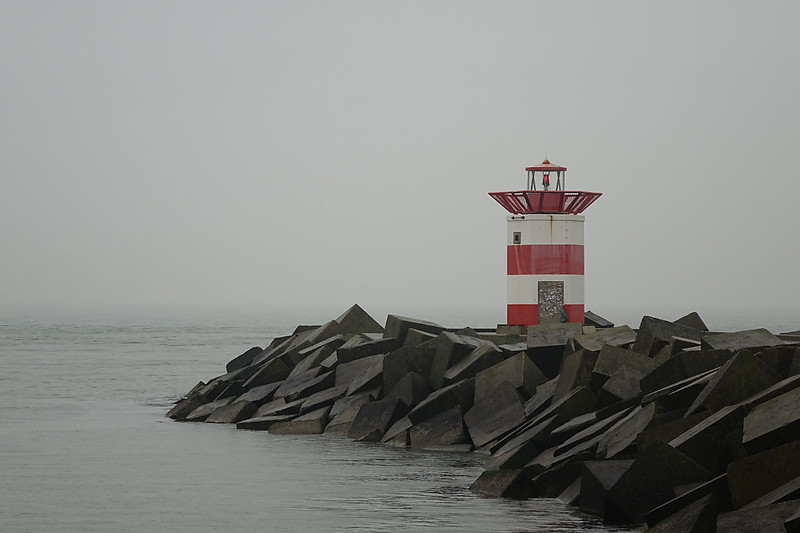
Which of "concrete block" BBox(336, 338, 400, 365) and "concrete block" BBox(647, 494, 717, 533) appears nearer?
"concrete block" BBox(647, 494, 717, 533)

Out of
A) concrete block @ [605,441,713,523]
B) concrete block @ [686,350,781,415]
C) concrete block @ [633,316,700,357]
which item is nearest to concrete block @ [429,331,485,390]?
concrete block @ [633,316,700,357]

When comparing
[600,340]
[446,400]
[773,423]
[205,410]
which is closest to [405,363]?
[446,400]

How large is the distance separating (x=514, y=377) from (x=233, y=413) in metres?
5.54

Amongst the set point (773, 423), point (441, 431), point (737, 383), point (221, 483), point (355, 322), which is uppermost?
point (355, 322)

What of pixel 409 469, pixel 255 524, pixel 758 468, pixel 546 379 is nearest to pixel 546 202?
pixel 546 379

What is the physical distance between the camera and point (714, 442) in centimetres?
849

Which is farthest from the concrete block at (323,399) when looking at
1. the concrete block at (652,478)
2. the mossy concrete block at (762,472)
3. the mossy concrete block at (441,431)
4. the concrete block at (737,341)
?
the mossy concrete block at (762,472)

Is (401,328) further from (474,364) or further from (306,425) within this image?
(474,364)

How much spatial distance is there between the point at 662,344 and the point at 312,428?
514cm

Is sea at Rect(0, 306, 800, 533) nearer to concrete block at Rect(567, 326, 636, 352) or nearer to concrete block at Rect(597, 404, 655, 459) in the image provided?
concrete block at Rect(597, 404, 655, 459)

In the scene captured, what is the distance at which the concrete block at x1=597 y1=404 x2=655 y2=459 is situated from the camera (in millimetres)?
9477

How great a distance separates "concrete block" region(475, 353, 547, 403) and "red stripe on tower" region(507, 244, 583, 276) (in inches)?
188

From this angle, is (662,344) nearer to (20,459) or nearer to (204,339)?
(20,459)

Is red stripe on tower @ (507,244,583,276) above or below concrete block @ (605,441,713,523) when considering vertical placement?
above
